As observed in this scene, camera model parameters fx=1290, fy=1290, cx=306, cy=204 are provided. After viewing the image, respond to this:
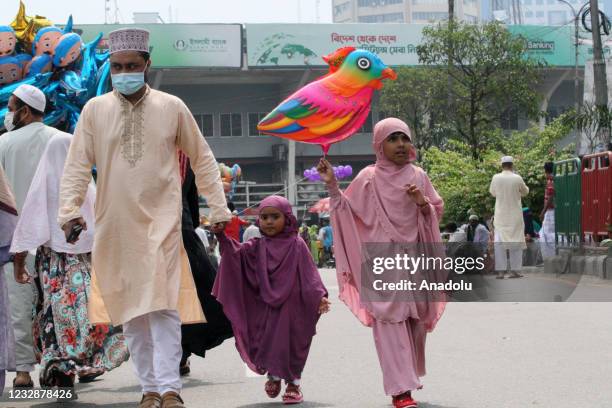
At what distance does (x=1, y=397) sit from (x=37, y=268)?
794mm

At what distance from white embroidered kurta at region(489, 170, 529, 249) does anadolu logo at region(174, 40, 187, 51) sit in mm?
42322

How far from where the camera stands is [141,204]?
6.40 m

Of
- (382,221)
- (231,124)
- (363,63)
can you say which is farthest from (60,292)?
(231,124)

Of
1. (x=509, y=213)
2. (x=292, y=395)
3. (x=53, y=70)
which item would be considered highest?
(x=53, y=70)

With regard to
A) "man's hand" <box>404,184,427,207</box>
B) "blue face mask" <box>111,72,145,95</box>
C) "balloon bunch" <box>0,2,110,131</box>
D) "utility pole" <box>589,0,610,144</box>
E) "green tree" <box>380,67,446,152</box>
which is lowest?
"man's hand" <box>404,184,427,207</box>

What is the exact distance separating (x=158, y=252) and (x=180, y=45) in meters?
52.5

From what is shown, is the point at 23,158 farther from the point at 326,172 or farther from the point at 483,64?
the point at 483,64

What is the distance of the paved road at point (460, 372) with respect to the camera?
23.5 ft

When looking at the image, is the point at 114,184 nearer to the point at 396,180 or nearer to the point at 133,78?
the point at 133,78

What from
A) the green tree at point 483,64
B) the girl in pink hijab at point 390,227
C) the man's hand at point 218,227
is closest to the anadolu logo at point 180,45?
the green tree at point 483,64

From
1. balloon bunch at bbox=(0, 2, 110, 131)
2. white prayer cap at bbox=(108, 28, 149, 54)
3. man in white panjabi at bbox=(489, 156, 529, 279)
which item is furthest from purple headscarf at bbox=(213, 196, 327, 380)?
man in white panjabi at bbox=(489, 156, 529, 279)

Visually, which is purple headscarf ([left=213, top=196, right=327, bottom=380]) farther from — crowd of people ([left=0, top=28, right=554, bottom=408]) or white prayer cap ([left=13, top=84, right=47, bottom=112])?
white prayer cap ([left=13, top=84, right=47, bottom=112])

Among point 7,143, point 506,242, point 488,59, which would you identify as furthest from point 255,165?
point 7,143

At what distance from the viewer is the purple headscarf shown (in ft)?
24.5
